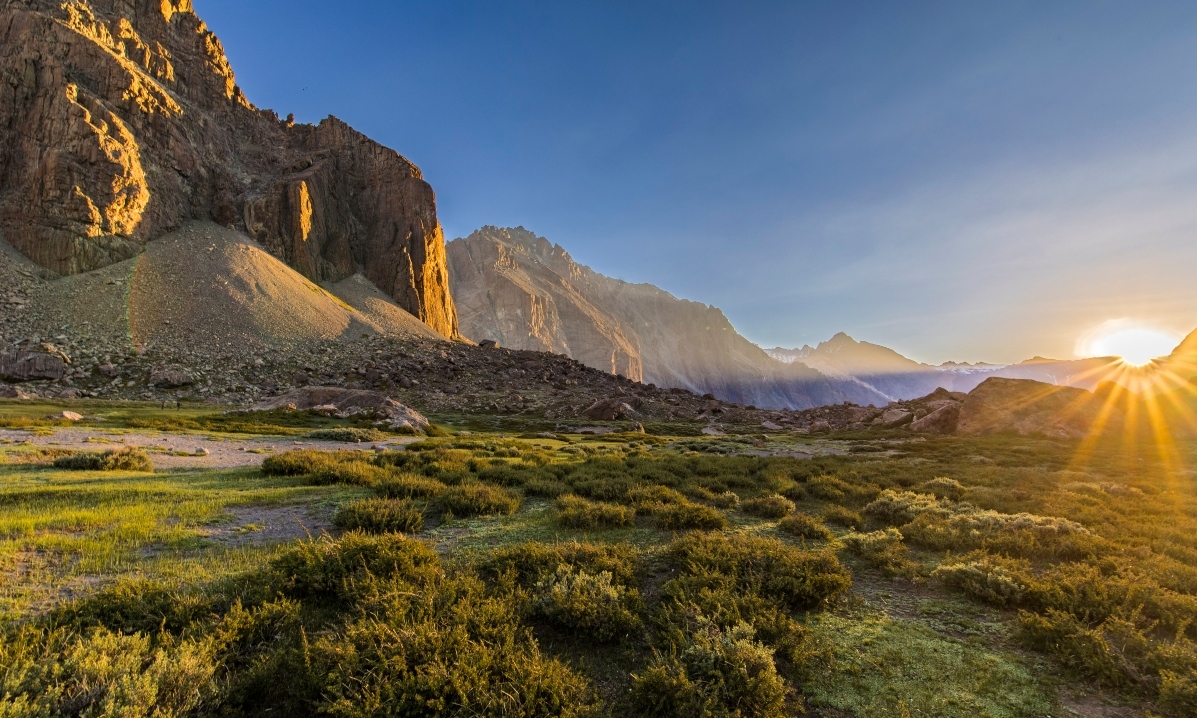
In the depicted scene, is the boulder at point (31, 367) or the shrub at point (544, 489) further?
the boulder at point (31, 367)

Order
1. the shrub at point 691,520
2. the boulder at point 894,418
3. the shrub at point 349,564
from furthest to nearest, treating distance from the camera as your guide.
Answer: the boulder at point 894,418
the shrub at point 691,520
the shrub at point 349,564

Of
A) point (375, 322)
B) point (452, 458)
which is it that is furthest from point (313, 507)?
point (375, 322)

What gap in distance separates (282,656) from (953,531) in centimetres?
1115

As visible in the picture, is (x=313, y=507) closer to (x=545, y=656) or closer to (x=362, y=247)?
(x=545, y=656)

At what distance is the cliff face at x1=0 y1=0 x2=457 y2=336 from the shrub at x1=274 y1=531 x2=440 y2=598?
87104mm

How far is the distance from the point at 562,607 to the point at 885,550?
608 cm

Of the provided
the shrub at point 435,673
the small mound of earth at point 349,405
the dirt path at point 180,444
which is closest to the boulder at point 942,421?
the small mound of earth at point 349,405

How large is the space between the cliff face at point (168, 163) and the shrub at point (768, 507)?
9025cm

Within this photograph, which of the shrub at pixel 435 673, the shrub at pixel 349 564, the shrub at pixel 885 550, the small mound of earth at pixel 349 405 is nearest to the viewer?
the shrub at pixel 435 673

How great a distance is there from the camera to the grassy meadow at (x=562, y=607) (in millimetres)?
3830

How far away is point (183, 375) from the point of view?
147 ft

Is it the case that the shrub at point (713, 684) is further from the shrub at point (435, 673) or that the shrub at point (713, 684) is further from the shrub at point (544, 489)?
the shrub at point (544, 489)

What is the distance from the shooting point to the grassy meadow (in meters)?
3.83

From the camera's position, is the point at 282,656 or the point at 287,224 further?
the point at 287,224
